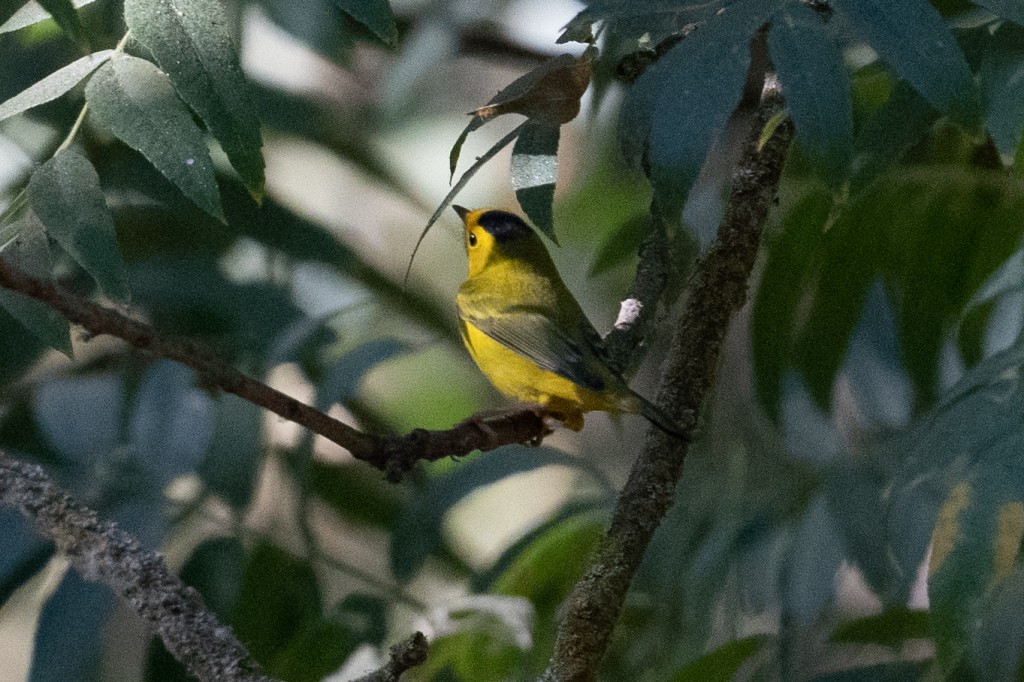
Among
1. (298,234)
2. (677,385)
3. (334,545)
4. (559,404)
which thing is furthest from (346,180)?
(677,385)

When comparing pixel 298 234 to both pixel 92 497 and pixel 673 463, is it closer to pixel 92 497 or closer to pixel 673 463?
pixel 92 497

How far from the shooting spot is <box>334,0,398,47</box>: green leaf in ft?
3.40

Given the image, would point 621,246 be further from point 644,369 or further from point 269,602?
point 269,602

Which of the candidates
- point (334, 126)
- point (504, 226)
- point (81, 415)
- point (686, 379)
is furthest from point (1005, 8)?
point (334, 126)

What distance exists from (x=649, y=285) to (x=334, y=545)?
6.37ft

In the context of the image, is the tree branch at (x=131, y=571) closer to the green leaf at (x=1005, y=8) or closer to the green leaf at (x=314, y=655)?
the green leaf at (x=314, y=655)

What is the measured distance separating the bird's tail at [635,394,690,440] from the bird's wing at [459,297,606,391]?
0.57 ft

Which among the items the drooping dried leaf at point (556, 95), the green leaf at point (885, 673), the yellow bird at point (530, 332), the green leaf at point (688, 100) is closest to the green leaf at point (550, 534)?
the yellow bird at point (530, 332)

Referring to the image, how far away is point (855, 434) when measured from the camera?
2.11 metres

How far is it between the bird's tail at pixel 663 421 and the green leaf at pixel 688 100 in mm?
373

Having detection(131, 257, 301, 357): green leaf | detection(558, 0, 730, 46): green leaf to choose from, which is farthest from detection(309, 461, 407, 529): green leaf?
detection(558, 0, 730, 46): green leaf

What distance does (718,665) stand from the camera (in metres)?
1.43

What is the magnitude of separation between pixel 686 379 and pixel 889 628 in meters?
0.51

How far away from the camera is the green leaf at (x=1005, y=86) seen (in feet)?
4.01
